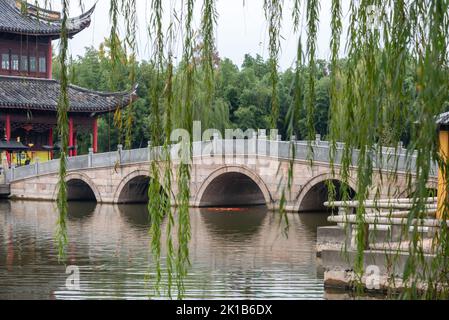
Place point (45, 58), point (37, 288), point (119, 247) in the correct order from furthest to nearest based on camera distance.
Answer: point (45, 58) < point (119, 247) < point (37, 288)

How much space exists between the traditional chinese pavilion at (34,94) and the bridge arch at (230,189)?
17.4 ft

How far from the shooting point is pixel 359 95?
3723 mm

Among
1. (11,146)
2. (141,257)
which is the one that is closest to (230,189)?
(11,146)

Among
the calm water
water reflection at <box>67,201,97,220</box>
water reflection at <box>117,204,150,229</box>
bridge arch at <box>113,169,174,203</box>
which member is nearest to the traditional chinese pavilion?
water reflection at <box>67,201,97,220</box>

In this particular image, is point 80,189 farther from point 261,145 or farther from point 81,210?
point 261,145

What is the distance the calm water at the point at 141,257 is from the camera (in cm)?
1092

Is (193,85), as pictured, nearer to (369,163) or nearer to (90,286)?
(369,163)

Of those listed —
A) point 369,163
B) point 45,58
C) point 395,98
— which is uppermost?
point 45,58

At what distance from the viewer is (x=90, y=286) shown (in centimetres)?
1116

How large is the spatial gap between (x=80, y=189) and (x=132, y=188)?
8.90 ft

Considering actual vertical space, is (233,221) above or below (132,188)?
below

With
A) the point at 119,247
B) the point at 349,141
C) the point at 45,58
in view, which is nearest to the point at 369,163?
the point at 349,141

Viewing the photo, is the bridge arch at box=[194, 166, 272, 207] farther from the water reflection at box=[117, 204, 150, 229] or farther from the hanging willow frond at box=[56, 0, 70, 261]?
the hanging willow frond at box=[56, 0, 70, 261]
